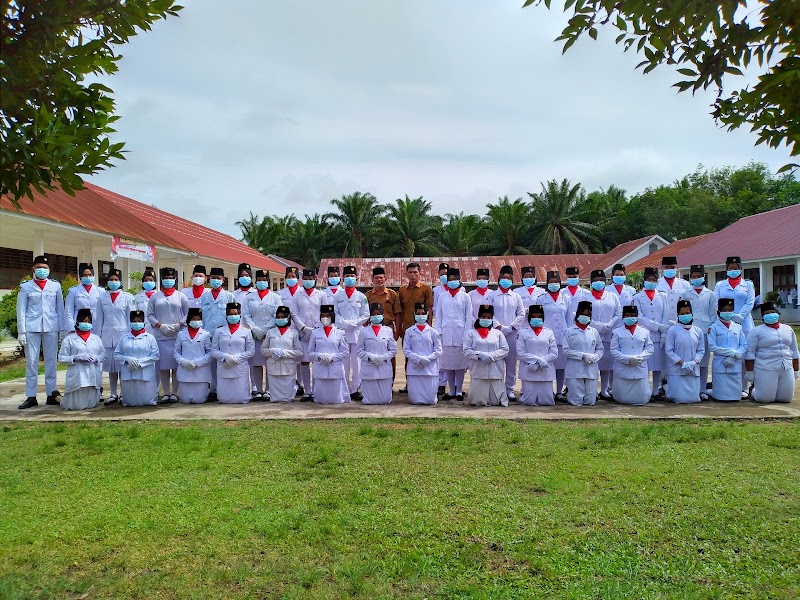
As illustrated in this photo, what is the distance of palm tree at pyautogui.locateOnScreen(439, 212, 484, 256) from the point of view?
44.2 meters

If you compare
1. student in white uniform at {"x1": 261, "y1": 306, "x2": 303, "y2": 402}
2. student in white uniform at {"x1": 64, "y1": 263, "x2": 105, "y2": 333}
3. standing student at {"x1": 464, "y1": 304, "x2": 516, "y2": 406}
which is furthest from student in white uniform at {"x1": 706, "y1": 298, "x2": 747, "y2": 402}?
student in white uniform at {"x1": 64, "y1": 263, "x2": 105, "y2": 333}

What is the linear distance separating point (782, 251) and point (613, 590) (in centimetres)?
2590

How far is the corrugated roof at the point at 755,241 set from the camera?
2545 centimetres

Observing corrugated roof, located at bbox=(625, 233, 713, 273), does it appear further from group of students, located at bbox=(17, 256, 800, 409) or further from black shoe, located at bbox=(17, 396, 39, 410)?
black shoe, located at bbox=(17, 396, 39, 410)

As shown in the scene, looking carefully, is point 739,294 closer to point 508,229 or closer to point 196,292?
point 196,292

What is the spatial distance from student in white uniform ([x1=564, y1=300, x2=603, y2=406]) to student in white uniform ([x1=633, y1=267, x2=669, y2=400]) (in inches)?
37.6

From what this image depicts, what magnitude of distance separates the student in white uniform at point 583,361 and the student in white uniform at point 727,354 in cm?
161

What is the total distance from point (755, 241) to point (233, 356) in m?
26.8

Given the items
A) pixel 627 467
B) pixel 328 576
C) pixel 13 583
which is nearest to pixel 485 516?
pixel 328 576

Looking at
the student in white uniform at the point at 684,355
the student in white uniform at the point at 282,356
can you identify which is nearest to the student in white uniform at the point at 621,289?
the student in white uniform at the point at 684,355

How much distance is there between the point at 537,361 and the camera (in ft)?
27.7

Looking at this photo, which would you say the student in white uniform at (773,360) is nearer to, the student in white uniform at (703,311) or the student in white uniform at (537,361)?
the student in white uniform at (703,311)

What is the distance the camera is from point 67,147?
267cm

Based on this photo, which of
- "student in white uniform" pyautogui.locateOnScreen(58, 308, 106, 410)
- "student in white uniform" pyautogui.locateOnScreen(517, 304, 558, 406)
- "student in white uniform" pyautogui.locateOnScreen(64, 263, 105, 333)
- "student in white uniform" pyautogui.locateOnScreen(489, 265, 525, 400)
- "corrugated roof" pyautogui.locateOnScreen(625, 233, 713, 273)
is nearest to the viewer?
"student in white uniform" pyautogui.locateOnScreen(58, 308, 106, 410)
